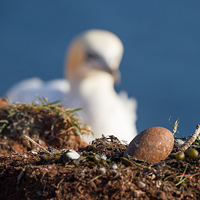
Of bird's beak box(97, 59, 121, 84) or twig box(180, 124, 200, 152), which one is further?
bird's beak box(97, 59, 121, 84)

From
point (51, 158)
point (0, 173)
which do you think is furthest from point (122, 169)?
point (0, 173)

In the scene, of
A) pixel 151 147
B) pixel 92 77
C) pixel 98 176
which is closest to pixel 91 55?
pixel 92 77

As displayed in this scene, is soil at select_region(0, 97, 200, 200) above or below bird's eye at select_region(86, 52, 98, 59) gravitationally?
below

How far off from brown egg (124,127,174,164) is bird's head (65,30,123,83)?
713 centimetres

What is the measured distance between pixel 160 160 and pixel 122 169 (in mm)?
313

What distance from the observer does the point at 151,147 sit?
2084mm

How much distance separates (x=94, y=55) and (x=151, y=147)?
799 centimetres

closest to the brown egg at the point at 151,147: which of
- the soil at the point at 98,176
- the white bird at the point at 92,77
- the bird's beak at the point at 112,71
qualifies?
the soil at the point at 98,176

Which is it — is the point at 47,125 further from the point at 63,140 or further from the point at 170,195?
the point at 170,195

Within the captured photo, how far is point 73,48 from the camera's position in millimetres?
10344

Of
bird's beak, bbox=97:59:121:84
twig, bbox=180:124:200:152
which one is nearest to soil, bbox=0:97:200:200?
twig, bbox=180:124:200:152

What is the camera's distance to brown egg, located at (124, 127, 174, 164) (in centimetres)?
208

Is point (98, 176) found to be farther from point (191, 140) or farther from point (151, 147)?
point (191, 140)

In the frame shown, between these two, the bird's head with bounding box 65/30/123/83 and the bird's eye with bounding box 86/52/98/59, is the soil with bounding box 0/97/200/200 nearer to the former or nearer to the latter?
the bird's head with bounding box 65/30/123/83
